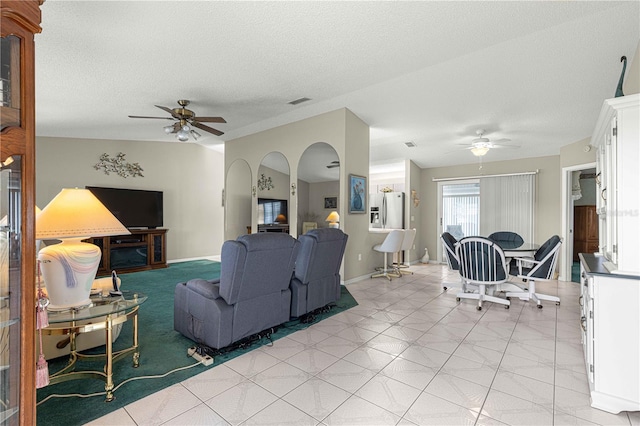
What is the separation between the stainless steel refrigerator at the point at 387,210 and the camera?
7.47 m

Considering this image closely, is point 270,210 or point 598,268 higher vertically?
point 270,210

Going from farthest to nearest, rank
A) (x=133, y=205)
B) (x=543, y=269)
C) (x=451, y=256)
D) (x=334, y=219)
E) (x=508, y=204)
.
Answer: (x=508, y=204), (x=133, y=205), (x=334, y=219), (x=451, y=256), (x=543, y=269)

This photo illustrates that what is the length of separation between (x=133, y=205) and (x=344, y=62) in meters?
5.37

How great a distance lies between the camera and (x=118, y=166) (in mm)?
6492

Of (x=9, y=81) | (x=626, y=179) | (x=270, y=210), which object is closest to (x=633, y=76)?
(x=626, y=179)

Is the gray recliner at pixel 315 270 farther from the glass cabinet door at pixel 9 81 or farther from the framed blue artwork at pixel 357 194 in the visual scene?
the glass cabinet door at pixel 9 81

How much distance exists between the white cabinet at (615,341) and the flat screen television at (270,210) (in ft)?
15.8

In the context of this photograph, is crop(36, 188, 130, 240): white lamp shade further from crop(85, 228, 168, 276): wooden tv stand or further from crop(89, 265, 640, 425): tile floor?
crop(85, 228, 168, 276): wooden tv stand

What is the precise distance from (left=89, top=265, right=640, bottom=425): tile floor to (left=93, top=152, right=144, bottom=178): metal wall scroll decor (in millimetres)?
5790

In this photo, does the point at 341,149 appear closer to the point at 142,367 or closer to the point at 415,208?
the point at 415,208

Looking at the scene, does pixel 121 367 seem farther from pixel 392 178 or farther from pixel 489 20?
pixel 392 178

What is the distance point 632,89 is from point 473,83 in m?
1.53

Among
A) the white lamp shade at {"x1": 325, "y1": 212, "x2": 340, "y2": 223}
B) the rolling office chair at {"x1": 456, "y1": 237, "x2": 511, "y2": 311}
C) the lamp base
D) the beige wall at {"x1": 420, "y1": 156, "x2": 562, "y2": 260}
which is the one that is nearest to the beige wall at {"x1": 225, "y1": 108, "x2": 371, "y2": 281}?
the white lamp shade at {"x1": 325, "y1": 212, "x2": 340, "y2": 223}

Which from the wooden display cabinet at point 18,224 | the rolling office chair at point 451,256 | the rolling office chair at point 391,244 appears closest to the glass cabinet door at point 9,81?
the wooden display cabinet at point 18,224
